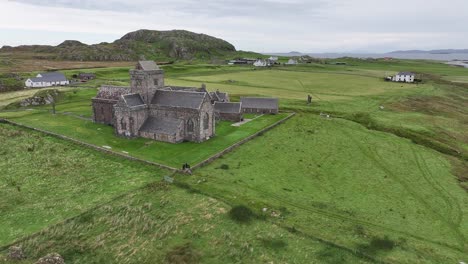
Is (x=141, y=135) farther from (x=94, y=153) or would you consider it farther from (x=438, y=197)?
(x=438, y=197)

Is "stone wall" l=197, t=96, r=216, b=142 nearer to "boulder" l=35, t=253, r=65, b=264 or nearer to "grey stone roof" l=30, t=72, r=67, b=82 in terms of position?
"boulder" l=35, t=253, r=65, b=264

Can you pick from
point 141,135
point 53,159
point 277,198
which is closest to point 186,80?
point 141,135

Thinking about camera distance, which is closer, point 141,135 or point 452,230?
point 452,230

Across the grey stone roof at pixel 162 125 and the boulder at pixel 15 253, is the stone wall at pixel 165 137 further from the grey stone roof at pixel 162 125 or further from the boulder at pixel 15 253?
the boulder at pixel 15 253

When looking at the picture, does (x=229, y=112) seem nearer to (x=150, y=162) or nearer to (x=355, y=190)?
(x=150, y=162)

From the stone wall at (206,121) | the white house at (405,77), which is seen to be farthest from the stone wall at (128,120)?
the white house at (405,77)

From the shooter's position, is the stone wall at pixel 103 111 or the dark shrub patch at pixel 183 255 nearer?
the dark shrub patch at pixel 183 255
